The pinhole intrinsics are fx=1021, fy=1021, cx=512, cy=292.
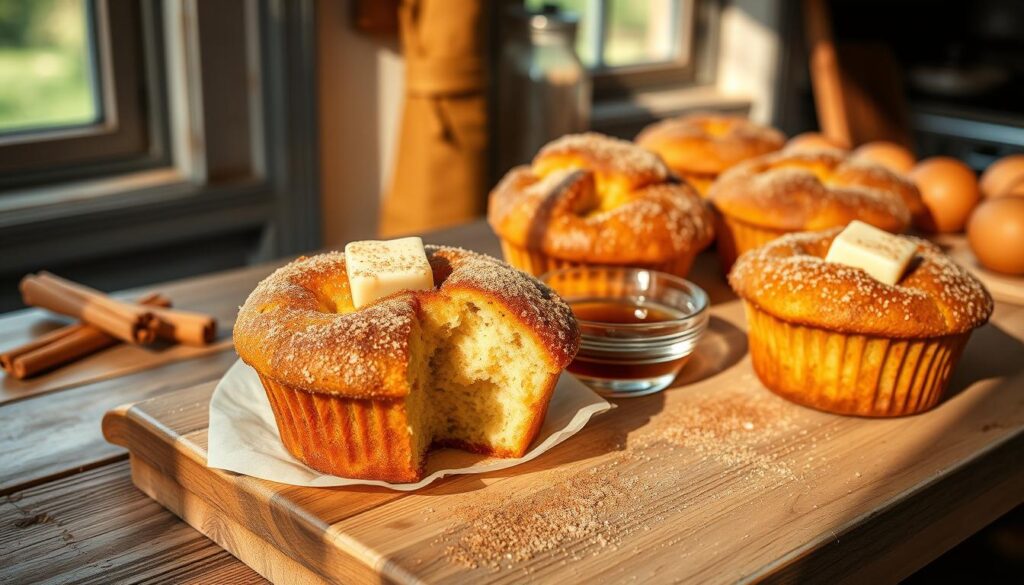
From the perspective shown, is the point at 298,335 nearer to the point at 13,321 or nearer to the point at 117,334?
the point at 117,334

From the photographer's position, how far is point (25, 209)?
2.58 metres

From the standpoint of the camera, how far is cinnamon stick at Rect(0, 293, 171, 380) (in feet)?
4.92

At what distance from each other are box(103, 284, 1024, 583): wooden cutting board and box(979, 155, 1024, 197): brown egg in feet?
2.71

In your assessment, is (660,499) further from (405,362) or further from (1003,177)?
(1003,177)

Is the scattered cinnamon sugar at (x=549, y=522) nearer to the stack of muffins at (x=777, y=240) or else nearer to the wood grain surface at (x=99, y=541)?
the wood grain surface at (x=99, y=541)

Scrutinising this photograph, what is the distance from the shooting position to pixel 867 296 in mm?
1352

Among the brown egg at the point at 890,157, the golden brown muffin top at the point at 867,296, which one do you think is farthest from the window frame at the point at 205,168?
the golden brown muffin top at the point at 867,296

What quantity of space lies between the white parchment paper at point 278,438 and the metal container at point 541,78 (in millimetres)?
2007

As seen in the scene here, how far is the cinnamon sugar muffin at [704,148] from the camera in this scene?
6.73 ft

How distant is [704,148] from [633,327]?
793 millimetres

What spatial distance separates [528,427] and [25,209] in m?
1.89

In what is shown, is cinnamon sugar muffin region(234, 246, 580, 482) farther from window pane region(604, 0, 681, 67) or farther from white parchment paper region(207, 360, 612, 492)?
window pane region(604, 0, 681, 67)

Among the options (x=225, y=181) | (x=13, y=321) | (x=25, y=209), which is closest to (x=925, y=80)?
(x=225, y=181)

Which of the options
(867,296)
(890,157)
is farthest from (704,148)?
(867,296)
